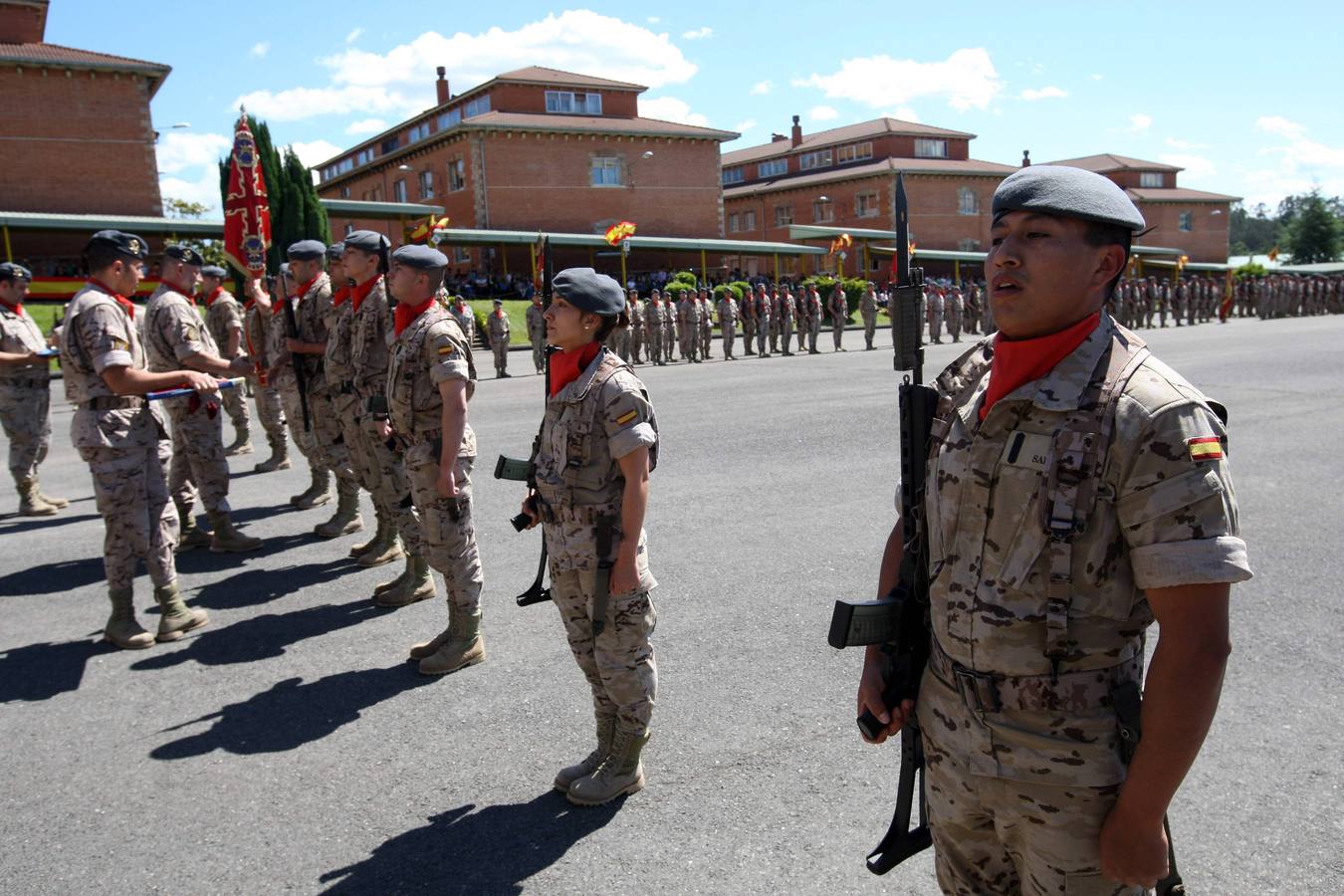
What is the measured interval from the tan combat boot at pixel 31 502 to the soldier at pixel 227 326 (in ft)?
5.15

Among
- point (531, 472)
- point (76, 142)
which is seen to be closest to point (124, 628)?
point (531, 472)

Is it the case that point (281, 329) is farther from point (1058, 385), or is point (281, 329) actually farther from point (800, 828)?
point (1058, 385)

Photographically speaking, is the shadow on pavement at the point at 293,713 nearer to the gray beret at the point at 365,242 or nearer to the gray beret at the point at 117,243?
the gray beret at the point at 365,242

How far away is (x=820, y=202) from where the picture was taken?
5841 cm

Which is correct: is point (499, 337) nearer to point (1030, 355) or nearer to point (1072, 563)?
point (1030, 355)

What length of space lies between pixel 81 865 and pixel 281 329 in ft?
18.2

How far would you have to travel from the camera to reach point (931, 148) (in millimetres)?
60688

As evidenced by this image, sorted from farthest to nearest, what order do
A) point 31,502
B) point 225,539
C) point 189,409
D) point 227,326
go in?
1. point 227,326
2. point 31,502
3. point 225,539
4. point 189,409

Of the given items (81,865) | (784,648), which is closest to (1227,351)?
(784,648)

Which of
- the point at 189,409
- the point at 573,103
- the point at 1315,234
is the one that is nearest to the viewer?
the point at 189,409

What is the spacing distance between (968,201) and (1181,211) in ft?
68.8

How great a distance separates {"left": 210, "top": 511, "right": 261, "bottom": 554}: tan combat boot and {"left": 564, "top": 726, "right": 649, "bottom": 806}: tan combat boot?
4.49 metres

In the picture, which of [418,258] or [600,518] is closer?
[600,518]

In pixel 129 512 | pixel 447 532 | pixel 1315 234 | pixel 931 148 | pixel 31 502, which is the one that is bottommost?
pixel 31 502
